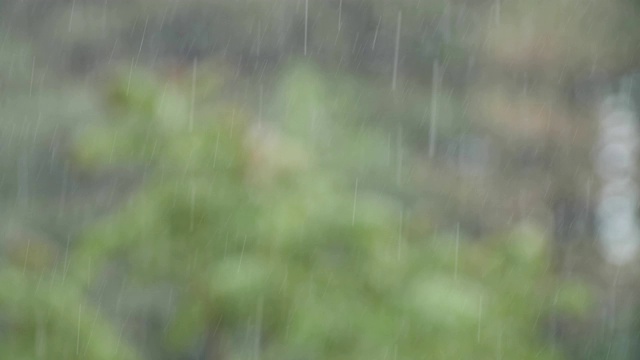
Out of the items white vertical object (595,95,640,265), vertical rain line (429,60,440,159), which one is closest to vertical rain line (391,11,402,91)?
vertical rain line (429,60,440,159)

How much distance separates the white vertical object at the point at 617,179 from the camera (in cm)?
324

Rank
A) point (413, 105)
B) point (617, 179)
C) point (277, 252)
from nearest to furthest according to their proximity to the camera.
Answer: point (277, 252), point (617, 179), point (413, 105)

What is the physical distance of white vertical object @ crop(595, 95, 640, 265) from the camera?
324 cm

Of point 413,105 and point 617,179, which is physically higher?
point 413,105

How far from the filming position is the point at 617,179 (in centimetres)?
329

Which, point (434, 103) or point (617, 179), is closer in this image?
point (617, 179)

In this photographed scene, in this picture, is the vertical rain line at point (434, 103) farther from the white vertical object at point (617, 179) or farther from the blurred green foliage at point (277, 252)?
the blurred green foliage at point (277, 252)

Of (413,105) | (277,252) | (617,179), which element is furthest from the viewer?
(413,105)

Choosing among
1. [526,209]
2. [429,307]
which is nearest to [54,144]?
[526,209]

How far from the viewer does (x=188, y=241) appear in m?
1.43

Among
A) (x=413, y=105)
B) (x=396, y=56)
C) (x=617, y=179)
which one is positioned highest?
(x=396, y=56)

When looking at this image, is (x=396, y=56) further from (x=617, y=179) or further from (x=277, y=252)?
(x=277, y=252)

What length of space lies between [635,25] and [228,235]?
→ 2333mm

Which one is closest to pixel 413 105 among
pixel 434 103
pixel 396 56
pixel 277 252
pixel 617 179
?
pixel 434 103
